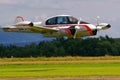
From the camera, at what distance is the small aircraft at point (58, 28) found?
215ft

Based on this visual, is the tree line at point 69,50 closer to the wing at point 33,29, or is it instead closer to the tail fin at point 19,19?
the tail fin at point 19,19

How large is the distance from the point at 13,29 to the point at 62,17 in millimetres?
6215

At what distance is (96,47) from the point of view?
17825 centimetres

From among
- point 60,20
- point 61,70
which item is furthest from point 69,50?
point 60,20

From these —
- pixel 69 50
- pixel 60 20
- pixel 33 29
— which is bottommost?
pixel 69 50

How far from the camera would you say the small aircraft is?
65.6 metres

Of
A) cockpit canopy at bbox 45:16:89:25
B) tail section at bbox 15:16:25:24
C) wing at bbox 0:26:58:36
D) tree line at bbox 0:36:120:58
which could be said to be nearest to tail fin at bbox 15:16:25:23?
tail section at bbox 15:16:25:24

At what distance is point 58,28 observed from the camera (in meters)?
66.2

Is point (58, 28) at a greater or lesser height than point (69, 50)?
greater

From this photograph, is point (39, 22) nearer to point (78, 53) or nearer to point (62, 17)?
point (62, 17)

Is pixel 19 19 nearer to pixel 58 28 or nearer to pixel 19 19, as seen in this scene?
pixel 19 19

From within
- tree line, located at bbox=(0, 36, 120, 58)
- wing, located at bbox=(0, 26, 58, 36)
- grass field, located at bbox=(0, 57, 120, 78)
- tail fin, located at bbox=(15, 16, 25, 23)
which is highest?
tail fin, located at bbox=(15, 16, 25, 23)

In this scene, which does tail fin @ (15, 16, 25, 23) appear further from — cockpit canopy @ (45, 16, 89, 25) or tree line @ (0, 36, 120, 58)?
tree line @ (0, 36, 120, 58)

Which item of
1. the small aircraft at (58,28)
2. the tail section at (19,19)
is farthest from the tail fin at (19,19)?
the small aircraft at (58,28)
